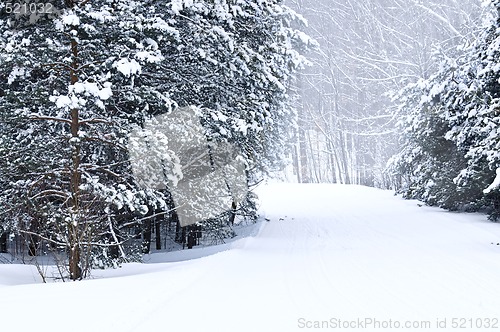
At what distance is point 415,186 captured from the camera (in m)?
22.9

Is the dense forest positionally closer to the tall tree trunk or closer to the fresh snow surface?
the fresh snow surface

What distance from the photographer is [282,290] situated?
646 cm

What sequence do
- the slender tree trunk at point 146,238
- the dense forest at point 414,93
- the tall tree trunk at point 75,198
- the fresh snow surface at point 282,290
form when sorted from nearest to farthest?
the fresh snow surface at point 282,290 → the tall tree trunk at point 75,198 → the slender tree trunk at point 146,238 → the dense forest at point 414,93

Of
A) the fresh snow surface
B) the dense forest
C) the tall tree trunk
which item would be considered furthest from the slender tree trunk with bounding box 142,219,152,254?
the dense forest

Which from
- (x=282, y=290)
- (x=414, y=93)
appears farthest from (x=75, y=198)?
(x=414, y=93)

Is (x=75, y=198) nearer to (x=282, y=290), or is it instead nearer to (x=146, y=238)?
(x=282, y=290)

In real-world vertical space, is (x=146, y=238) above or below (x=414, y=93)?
below

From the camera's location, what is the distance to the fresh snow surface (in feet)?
16.1

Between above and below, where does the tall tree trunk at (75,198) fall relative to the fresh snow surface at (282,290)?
above

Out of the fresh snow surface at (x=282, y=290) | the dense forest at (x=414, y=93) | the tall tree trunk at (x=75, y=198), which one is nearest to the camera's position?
the fresh snow surface at (x=282, y=290)

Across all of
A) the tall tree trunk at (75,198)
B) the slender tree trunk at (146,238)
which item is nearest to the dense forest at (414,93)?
the slender tree trunk at (146,238)

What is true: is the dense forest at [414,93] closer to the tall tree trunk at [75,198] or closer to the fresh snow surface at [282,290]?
the fresh snow surface at [282,290]

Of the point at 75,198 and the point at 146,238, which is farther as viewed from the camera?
the point at 146,238

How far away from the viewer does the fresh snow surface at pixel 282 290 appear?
492 centimetres
